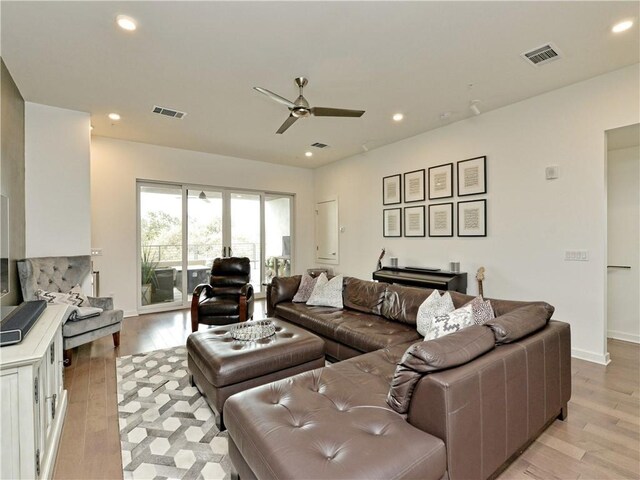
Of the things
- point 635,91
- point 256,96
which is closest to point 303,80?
point 256,96

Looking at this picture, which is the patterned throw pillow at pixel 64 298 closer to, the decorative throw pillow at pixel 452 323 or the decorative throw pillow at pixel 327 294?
the decorative throw pillow at pixel 327 294

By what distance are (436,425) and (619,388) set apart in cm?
248

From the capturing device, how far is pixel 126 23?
2.37 metres

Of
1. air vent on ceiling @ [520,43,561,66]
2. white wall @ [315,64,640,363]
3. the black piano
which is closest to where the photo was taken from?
air vent on ceiling @ [520,43,561,66]

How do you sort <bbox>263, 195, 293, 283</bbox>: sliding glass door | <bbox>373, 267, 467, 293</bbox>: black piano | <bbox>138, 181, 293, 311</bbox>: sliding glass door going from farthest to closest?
<bbox>263, 195, 293, 283</bbox>: sliding glass door
<bbox>138, 181, 293, 311</bbox>: sliding glass door
<bbox>373, 267, 467, 293</bbox>: black piano

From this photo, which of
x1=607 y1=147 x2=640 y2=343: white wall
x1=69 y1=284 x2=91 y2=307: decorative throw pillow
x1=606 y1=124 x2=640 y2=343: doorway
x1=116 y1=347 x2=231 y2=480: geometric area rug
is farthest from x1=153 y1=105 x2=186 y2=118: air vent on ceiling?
x1=607 y1=147 x2=640 y2=343: white wall

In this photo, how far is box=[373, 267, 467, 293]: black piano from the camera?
13.5ft

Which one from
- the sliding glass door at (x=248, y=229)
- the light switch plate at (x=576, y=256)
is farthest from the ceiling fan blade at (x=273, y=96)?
the sliding glass door at (x=248, y=229)

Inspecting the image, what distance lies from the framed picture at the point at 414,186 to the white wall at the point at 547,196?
19cm

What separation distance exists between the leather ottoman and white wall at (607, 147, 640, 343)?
3929 mm

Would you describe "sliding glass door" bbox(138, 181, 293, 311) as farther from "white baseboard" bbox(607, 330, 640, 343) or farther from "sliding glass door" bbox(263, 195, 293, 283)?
"white baseboard" bbox(607, 330, 640, 343)

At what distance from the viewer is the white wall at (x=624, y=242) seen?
3.78m

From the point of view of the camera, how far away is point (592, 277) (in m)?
3.28

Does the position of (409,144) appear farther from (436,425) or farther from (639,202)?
(436,425)
